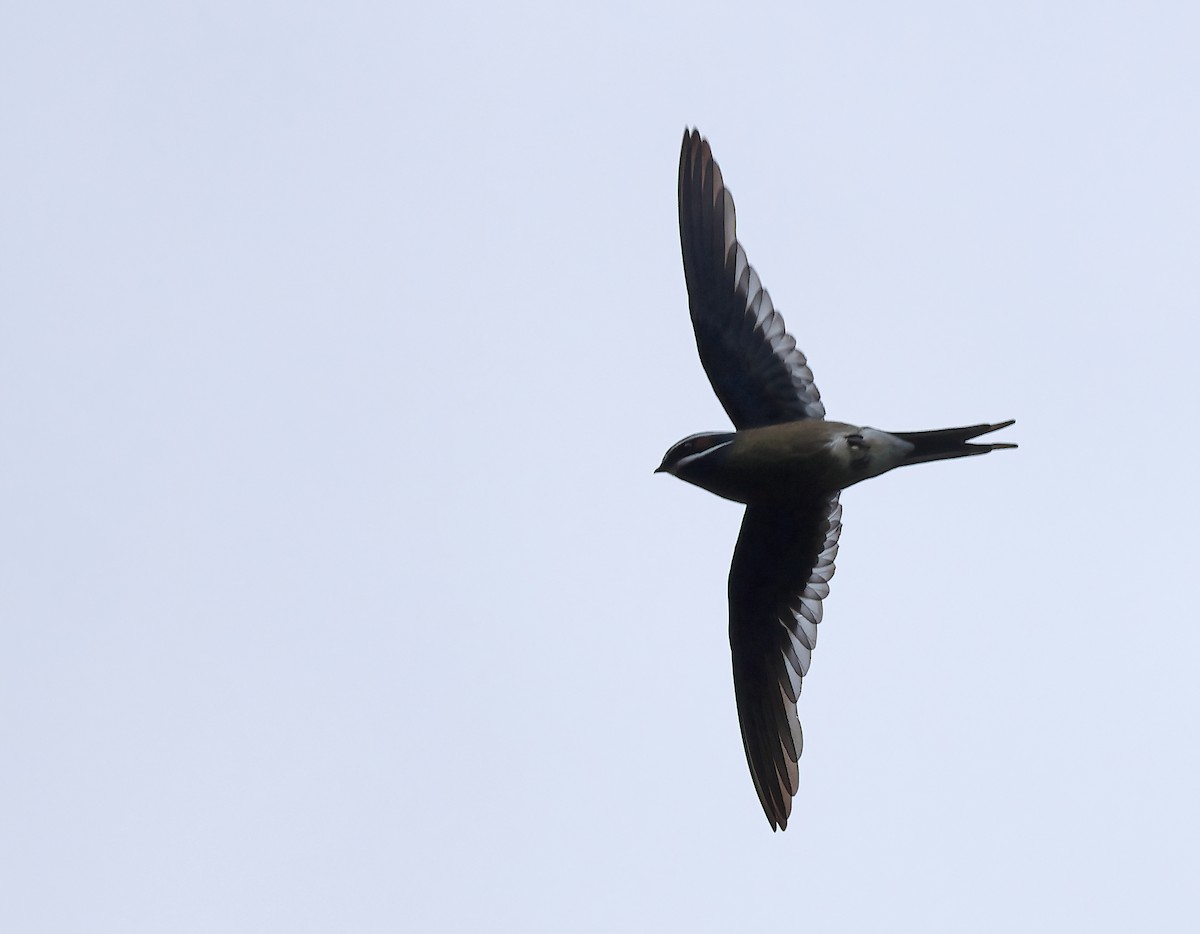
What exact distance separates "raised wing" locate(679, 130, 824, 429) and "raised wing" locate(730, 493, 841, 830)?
679 mm

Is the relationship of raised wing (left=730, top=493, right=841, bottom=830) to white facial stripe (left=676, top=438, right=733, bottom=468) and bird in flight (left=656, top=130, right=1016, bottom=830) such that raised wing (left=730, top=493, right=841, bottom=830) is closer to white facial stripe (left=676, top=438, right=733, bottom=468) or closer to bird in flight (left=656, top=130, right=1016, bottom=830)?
bird in flight (left=656, top=130, right=1016, bottom=830)

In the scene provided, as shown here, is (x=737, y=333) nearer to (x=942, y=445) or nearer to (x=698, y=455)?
(x=698, y=455)

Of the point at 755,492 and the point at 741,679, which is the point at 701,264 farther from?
the point at 741,679

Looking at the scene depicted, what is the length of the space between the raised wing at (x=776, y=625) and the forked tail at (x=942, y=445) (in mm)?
680

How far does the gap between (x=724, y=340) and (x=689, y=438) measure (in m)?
0.67

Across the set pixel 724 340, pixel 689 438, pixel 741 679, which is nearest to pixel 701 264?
pixel 724 340

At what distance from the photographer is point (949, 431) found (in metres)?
8.90

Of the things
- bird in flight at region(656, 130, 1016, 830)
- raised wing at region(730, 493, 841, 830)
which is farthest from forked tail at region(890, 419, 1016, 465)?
raised wing at region(730, 493, 841, 830)

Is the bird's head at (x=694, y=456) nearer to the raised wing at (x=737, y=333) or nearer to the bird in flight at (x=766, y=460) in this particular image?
the bird in flight at (x=766, y=460)

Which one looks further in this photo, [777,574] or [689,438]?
[777,574]

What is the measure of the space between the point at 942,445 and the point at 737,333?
1.27 metres

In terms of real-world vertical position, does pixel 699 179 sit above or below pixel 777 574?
above

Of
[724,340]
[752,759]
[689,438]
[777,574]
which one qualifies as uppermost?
[724,340]

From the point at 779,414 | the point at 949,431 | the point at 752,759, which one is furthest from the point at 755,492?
the point at 752,759
